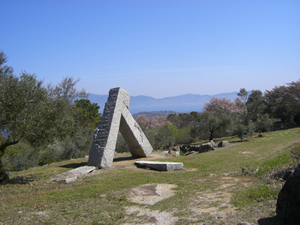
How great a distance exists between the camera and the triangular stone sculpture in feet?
48.5

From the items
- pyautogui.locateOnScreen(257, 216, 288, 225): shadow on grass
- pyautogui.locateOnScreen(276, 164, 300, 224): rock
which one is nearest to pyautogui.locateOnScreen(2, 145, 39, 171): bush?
pyautogui.locateOnScreen(257, 216, 288, 225): shadow on grass

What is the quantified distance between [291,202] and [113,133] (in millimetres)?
11832

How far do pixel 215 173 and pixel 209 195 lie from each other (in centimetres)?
395

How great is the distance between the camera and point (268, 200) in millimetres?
6836

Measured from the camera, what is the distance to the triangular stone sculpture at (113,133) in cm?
1479

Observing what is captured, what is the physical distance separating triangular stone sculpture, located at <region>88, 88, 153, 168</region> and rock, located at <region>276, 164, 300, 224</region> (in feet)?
36.1

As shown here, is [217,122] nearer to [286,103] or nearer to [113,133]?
[286,103]

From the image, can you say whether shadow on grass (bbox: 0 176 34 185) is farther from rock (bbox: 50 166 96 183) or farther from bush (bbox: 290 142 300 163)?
bush (bbox: 290 142 300 163)

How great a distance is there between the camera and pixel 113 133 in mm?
15531

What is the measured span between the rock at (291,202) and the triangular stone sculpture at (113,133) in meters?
11.0

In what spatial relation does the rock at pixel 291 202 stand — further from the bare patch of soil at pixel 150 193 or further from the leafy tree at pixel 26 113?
the leafy tree at pixel 26 113

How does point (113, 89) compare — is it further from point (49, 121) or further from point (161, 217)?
point (161, 217)

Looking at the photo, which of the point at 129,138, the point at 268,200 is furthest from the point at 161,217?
the point at 129,138

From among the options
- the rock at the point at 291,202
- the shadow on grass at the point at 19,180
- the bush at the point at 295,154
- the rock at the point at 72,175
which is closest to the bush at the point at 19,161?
the shadow on grass at the point at 19,180
